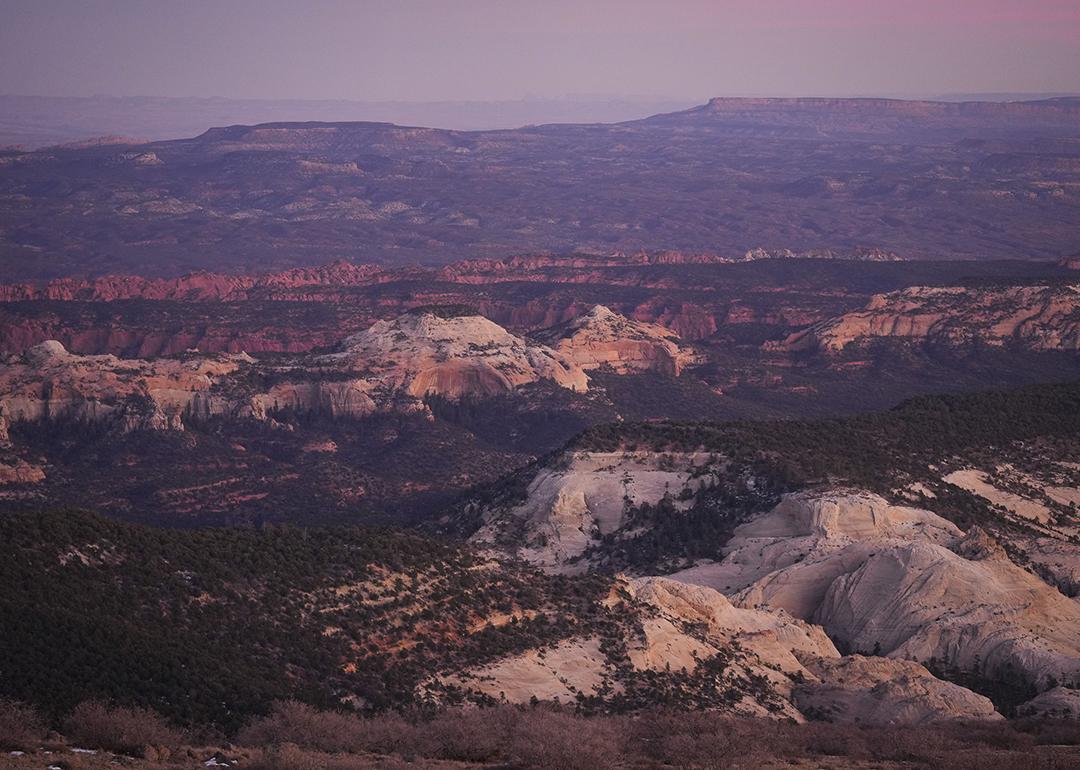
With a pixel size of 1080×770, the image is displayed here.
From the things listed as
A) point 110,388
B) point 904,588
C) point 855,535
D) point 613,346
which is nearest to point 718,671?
point 904,588

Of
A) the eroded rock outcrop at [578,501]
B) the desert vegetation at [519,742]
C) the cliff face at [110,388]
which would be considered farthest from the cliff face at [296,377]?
the desert vegetation at [519,742]

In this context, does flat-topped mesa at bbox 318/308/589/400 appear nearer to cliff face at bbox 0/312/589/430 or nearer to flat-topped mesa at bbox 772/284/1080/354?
cliff face at bbox 0/312/589/430

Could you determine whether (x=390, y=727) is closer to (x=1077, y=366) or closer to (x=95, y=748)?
(x=95, y=748)

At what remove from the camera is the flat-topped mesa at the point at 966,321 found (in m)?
133

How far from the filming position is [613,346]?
401 ft

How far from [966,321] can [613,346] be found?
32.2m

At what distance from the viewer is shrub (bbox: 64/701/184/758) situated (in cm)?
3269

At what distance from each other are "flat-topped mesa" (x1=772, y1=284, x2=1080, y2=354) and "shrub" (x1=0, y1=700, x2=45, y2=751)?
106 meters

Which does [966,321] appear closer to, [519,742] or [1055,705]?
[1055,705]

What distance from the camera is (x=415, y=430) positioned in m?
100

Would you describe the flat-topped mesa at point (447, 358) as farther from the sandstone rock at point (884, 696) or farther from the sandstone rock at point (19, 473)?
the sandstone rock at point (884, 696)

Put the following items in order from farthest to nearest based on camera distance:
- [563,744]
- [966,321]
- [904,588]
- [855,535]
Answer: [966,321] < [855,535] < [904,588] < [563,744]

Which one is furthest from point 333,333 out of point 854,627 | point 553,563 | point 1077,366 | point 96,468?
point 854,627

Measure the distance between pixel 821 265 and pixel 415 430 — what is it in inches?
3397
